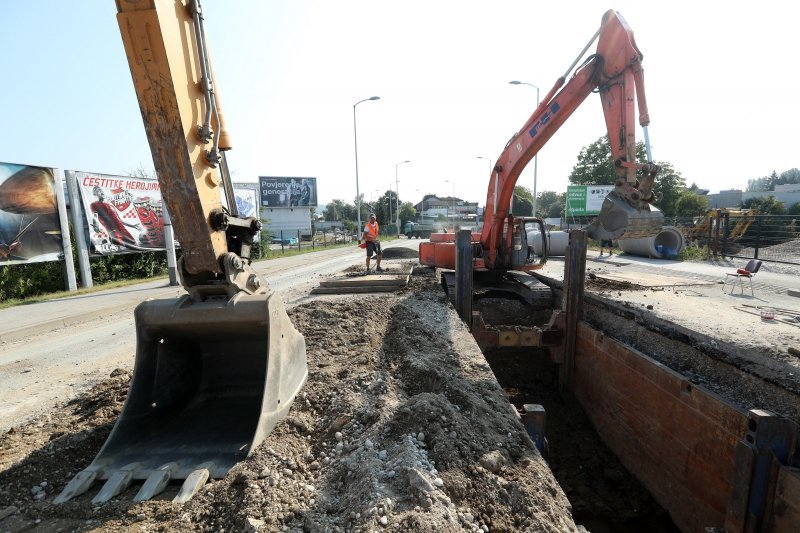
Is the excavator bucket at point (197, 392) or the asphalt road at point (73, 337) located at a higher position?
the excavator bucket at point (197, 392)

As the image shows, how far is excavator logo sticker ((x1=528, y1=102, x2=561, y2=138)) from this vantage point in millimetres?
7016

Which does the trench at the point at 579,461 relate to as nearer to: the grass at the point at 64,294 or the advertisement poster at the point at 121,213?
the grass at the point at 64,294

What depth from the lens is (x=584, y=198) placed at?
84.5 ft

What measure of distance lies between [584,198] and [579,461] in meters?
23.0

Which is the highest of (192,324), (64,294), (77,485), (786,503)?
(192,324)

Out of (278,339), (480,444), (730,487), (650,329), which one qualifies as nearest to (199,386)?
(278,339)

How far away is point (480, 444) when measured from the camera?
2986 millimetres

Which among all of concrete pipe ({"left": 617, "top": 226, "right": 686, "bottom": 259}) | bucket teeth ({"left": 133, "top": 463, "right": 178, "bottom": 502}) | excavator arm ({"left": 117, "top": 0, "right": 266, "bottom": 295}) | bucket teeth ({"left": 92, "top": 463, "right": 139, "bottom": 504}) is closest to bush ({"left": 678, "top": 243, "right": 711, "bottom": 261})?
concrete pipe ({"left": 617, "top": 226, "right": 686, "bottom": 259})

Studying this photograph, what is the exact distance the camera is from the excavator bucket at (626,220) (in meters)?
5.50

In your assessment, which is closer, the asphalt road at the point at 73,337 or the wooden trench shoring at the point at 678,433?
the wooden trench shoring at the point at 678,433

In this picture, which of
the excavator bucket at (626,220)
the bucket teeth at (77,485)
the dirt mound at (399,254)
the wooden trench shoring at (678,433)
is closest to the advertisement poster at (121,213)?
the dirt mound at (399,254)

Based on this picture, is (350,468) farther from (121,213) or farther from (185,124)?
(121,213)

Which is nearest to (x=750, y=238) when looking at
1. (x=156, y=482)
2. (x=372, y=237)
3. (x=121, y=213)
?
(x=372, y=237)

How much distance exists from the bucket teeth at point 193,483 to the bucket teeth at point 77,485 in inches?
24.4
